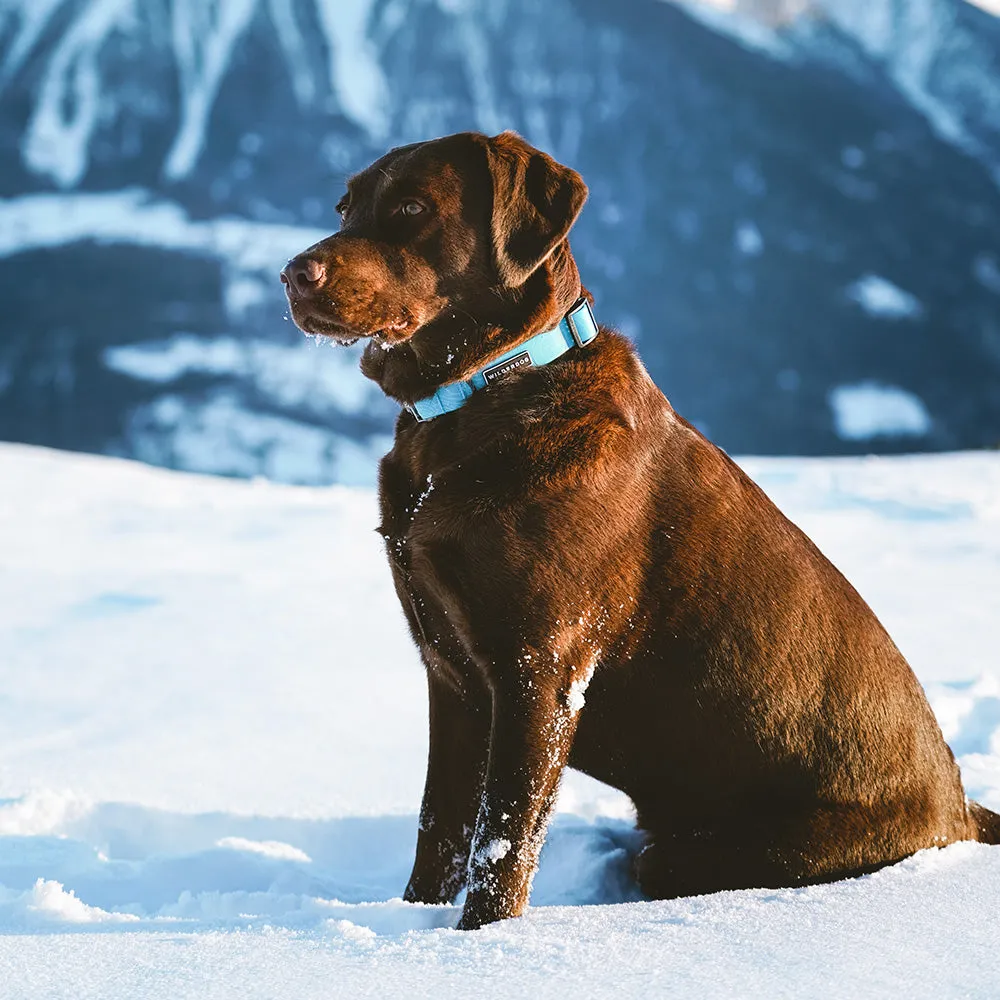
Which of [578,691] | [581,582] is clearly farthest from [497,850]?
[581,582]

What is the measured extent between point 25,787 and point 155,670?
104 cm

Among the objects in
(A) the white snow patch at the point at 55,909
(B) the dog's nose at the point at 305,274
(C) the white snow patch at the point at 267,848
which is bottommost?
(C) the white snow patch at the point at 267,848

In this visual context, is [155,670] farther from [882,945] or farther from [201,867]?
[882,945]

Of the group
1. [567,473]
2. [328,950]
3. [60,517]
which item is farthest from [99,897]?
[60,517]

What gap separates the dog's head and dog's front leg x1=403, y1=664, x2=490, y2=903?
0.82 meters

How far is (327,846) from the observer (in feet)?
9.61

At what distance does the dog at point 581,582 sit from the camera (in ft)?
6.93

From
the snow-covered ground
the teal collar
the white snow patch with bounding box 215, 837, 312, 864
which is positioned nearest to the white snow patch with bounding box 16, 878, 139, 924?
the snow-covered ground

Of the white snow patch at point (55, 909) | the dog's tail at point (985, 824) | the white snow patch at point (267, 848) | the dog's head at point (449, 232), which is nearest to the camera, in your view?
the white snow patch at point (55, 909)

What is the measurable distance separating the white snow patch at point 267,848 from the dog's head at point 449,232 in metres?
1.31

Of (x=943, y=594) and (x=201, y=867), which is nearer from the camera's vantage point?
(x=201, y=867)

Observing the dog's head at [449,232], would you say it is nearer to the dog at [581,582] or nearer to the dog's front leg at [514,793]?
the dog at [581,582]

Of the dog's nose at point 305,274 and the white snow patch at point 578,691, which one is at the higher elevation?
the dog's nose at point 305,274

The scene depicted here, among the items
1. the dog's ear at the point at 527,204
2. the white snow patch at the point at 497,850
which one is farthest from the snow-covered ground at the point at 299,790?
the dog's ear at the point at 527,204
